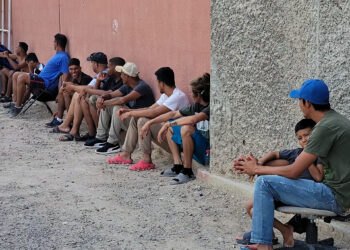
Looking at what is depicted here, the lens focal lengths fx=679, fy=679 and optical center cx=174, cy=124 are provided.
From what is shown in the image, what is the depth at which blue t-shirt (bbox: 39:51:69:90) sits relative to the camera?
1101cm

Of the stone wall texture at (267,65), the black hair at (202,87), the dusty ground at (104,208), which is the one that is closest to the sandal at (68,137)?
the dusty ground at (104,208)

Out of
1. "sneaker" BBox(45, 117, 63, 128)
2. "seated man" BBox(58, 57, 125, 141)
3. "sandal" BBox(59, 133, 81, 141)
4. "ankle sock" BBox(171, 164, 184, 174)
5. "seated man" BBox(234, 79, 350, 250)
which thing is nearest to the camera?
"seated man" BBox(234, 79, 350, 250)

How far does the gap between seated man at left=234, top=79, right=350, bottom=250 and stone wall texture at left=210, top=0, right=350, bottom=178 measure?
614mm

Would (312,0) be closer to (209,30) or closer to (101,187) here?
(209,30)

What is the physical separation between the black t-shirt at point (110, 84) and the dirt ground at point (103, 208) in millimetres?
1075

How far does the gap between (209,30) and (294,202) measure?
3.14 metres

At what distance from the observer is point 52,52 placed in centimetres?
1238

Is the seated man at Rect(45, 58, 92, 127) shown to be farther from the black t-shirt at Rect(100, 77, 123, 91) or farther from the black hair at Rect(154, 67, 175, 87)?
the black hair at Rect(154, 67, 175, 87)

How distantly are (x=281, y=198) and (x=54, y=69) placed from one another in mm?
7213

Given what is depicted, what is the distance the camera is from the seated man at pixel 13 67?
1285 centimetres

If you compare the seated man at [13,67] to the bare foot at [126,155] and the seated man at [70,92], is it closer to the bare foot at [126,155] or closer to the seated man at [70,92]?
the seated man at [70,92]

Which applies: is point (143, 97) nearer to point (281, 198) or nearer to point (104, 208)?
point (104, 208)

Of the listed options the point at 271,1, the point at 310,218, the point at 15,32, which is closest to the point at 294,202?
the point at 310,218

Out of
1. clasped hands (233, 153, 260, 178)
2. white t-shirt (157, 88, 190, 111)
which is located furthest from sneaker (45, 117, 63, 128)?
clasped hands (233, 153, 260, 178)
